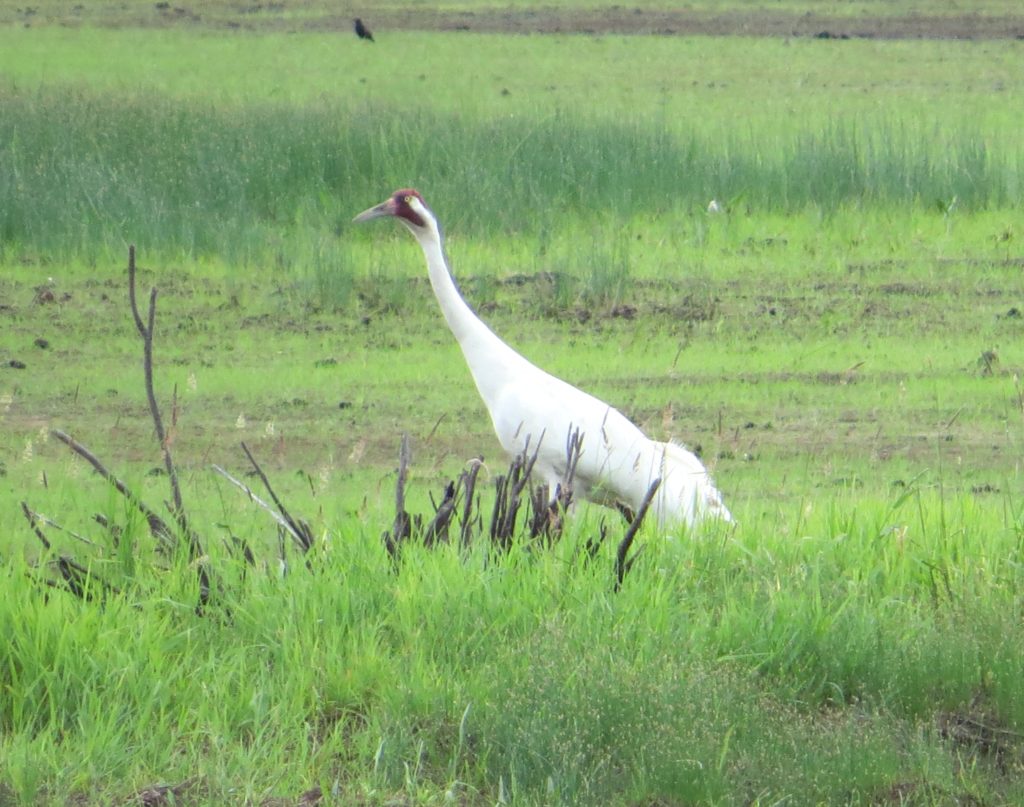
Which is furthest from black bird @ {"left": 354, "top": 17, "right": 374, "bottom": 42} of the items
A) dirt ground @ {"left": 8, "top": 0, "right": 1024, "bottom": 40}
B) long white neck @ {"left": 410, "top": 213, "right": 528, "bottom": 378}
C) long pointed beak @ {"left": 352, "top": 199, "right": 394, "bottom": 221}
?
long white neck @ {"left": 410, "top": 213, "right": 528, "bottom": 378}

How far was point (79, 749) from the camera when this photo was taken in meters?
4.16

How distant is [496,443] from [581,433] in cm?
187

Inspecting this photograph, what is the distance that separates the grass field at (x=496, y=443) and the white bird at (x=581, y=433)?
12.4 inches

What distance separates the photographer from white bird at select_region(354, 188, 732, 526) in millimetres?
5836

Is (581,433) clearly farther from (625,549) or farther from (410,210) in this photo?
(410,210)

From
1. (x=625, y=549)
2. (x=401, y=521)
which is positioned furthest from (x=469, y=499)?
(x=625, y=549)

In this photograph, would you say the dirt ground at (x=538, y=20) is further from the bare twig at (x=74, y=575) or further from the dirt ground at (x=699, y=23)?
the bare twig at (x=74, y=575)

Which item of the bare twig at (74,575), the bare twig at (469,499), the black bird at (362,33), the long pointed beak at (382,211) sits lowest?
the bare twig at (74,575)

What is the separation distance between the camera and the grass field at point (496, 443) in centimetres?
427

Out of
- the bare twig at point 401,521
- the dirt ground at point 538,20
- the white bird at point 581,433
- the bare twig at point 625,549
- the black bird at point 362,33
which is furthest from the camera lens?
the dirt ground at point 538,20

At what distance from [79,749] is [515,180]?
8.88 metres

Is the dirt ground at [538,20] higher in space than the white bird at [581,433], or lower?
higher

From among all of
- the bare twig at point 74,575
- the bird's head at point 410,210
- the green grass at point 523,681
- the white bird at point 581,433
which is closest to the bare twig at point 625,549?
the green grass at point 523,681

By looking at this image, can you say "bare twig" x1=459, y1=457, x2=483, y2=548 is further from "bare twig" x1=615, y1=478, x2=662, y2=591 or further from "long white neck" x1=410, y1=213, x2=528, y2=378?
"long white neck" x1=410, y1=213, x2=528, y2=378
